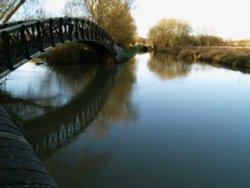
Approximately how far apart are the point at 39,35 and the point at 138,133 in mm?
7048

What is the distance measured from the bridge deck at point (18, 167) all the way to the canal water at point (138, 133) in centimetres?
241

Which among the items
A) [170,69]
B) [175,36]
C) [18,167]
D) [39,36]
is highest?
[39,36]

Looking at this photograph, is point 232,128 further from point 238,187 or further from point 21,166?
point 21,166

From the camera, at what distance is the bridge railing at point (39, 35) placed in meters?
11.0

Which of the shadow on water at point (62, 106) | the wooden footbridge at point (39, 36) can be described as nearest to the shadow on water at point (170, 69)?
the shadow on water at point (62, 106)

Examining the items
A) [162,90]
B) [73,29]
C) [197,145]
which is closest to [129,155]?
[197,145]

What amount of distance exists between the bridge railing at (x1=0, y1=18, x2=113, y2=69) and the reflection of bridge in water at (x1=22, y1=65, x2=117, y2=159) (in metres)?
2.44

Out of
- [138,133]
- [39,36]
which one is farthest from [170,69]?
[138,133]

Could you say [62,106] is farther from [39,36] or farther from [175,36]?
[175,36]

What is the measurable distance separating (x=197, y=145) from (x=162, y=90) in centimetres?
823

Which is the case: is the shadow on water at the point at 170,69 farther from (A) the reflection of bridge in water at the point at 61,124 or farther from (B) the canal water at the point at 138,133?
(A) the reflection of bridge in water at the point at 61,124

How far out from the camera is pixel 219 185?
5.97 meters

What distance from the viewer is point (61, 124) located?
33.6ft

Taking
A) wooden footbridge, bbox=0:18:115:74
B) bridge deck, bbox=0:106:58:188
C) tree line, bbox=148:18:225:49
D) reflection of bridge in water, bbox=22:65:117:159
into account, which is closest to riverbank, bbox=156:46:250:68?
wooden footbridge, bbox=0:18:115:74
